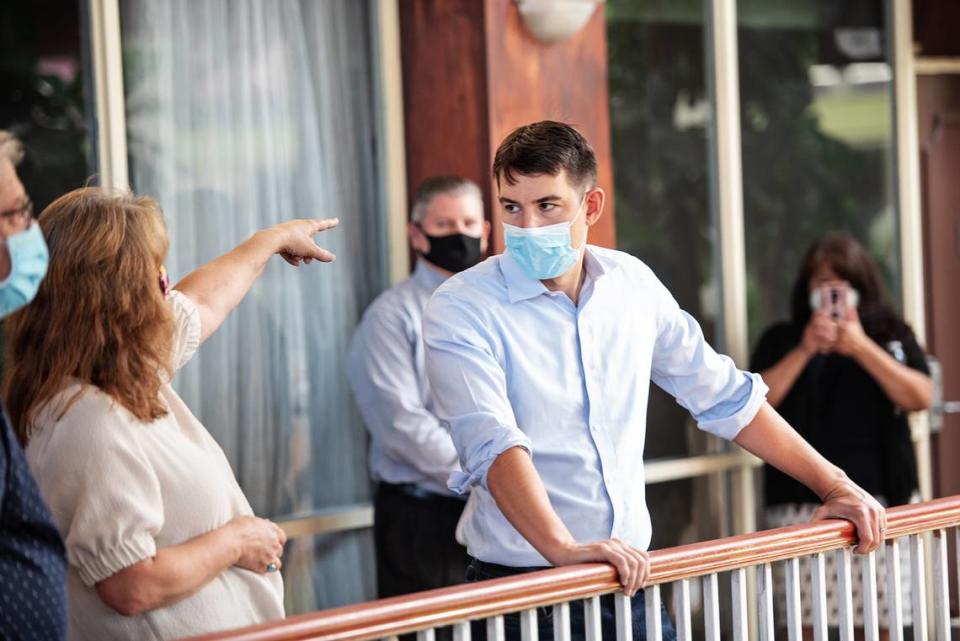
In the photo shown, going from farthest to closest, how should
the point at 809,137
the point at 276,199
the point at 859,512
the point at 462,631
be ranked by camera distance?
the point at 809,137 < the point at 276,199 < the point at 859,512 < the point at 462,631

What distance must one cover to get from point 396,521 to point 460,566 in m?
0.22

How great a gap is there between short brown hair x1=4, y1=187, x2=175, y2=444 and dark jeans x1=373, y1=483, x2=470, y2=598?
66.5 inches

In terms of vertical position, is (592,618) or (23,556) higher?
(23,556)

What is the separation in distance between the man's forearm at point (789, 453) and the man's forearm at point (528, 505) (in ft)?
1.80

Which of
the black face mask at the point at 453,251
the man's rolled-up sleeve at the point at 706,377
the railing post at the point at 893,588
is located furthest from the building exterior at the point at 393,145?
the railing post at the point at 893,588

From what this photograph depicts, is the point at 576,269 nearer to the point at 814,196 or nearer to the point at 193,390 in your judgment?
the point at 193,390

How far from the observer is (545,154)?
97.4 inches

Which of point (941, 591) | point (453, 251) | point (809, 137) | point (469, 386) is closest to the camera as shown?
point (469, 386)

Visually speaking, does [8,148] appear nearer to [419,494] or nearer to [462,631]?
[462,631]

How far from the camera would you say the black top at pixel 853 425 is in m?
4.32

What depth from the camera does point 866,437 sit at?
14.3 ft

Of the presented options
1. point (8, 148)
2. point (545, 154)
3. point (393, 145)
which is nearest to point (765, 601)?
point (545, 154)

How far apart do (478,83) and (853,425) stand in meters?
1.60

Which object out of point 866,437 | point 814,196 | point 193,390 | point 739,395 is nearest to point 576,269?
point 739,395
